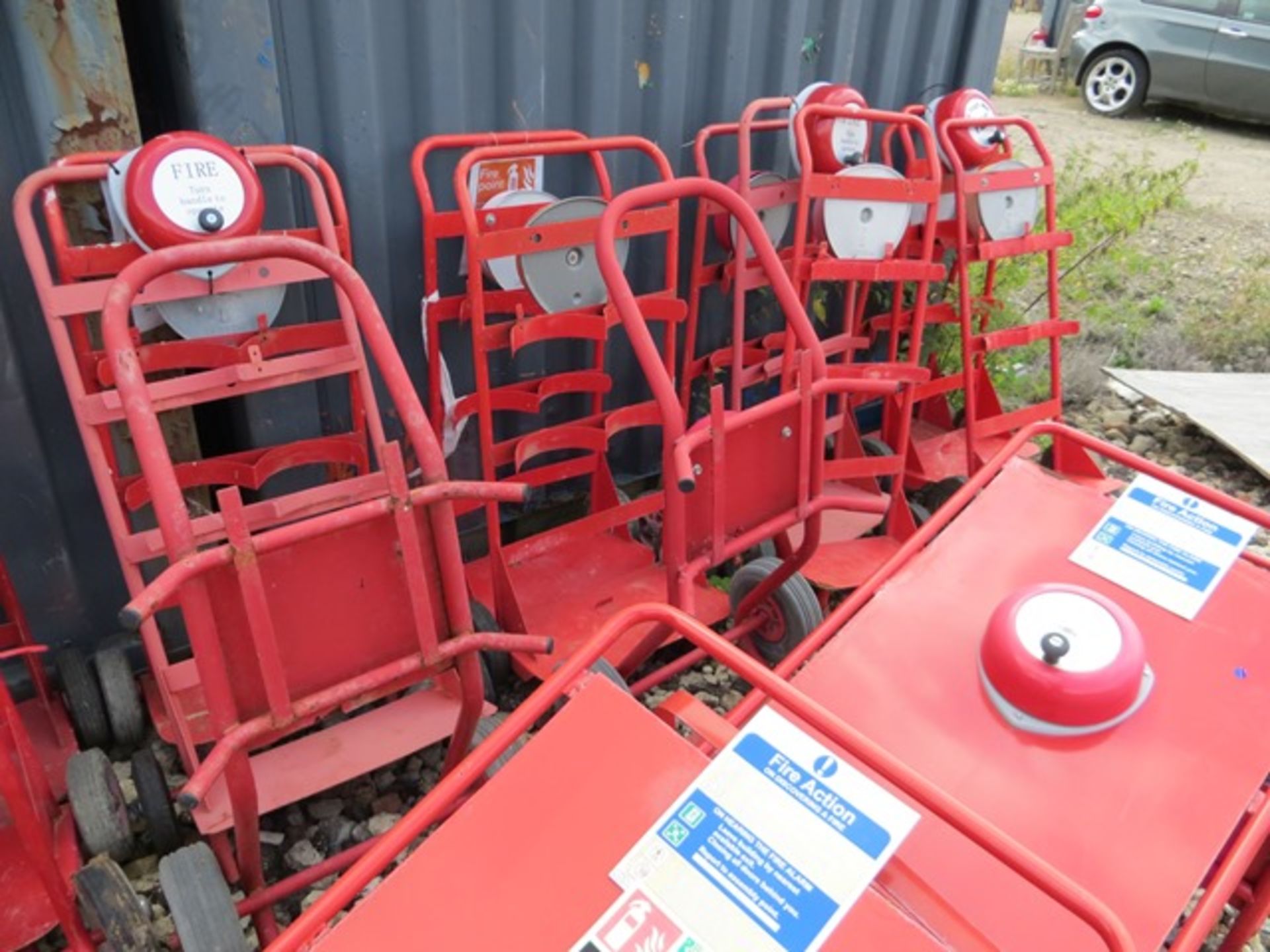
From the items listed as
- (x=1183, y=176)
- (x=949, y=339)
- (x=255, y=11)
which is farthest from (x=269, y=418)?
(x=1183, y=176)

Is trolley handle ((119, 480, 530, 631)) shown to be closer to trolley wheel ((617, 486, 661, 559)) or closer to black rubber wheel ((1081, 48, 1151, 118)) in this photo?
trolley wheel ((617, 486, 661, 559))

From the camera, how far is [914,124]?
10.4ft

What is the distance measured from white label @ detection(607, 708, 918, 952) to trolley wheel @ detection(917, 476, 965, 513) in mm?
2512

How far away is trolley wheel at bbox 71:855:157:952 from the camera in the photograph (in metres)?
1.64

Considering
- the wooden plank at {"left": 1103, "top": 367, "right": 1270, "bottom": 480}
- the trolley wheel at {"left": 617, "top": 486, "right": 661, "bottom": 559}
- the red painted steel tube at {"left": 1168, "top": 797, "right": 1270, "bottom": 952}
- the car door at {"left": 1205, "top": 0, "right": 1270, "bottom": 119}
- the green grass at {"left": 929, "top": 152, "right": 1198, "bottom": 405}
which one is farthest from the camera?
the car door at {"left": 1205, "top": 0, "right": 1270, "bottom": 119}

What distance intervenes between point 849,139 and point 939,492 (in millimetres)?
1374

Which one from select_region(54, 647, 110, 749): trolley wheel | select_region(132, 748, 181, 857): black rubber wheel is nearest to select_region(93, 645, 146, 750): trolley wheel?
select_region(54, 647, 110, 749): trolley wheel

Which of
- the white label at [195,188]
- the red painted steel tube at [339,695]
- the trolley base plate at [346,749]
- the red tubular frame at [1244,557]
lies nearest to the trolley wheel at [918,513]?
the red tubular frame at [1244,557]

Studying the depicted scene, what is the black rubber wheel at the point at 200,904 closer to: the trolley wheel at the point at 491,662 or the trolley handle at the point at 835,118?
the trolley wheel at the point at 491,662

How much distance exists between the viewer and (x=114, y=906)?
165 centimetres

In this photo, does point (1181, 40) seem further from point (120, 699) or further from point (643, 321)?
point (120, 699)

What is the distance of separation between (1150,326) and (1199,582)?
A: 13.8 ft

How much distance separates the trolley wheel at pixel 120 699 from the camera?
7.89 feet

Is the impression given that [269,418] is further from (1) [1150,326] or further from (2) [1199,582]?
(1) [1150,326]
